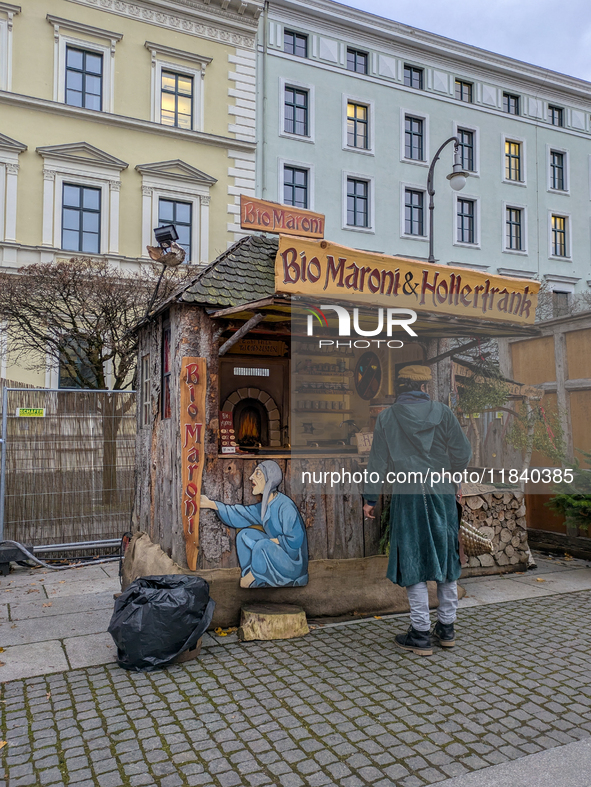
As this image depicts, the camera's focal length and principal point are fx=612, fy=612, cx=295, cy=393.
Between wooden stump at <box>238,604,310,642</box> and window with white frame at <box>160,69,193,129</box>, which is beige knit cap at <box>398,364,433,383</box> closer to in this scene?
wooden stump at <box>238,604,310,642</box>

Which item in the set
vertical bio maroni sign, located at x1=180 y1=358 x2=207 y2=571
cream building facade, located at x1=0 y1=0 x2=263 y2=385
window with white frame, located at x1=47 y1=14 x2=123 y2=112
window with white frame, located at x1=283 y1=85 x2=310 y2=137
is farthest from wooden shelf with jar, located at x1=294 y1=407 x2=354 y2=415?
window with white frame, located at x1=283 y1=85 x2=310 y2=137

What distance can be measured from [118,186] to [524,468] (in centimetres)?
1498

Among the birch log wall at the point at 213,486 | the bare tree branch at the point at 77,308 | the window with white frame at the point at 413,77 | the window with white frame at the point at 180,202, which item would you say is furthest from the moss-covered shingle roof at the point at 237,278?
the window with white frame at the point at 413,77

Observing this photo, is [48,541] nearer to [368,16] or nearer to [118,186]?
[118,186]

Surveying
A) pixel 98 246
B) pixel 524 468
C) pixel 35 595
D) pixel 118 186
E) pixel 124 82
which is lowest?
pixel 35 595

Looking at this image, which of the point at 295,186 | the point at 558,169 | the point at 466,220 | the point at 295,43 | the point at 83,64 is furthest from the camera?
the point at 558,169

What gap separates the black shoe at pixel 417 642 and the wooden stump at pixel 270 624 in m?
0.85

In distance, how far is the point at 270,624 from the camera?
509cm

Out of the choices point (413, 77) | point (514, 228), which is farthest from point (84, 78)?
point (514, 228)

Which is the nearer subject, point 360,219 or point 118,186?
point 118,186

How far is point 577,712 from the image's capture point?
12.3 ft

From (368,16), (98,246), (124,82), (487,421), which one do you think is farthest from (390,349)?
(368,16)

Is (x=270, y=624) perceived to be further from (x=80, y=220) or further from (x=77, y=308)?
(x=80, y=220)

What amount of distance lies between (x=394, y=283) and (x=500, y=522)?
363 centimetres
